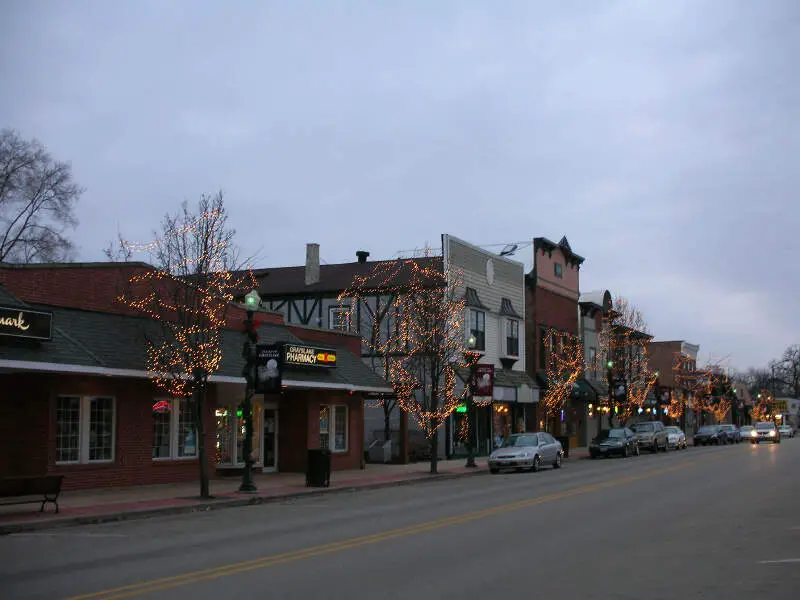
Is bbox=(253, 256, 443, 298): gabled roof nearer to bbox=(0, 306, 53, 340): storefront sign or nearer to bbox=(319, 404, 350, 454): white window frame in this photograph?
bbox=(319, 404, 350, 454): white window frame

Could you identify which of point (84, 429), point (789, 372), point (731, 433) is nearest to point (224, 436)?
point (84, 429)

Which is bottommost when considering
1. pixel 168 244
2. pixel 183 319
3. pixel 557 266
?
pixel 183 319

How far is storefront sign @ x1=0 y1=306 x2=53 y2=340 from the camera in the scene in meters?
19.2

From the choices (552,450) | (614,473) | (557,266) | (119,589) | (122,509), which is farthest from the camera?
(557,266)

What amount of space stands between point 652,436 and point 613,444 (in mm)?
6657

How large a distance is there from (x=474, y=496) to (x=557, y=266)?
34.6m

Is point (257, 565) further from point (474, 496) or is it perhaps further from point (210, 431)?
point (210, 431)

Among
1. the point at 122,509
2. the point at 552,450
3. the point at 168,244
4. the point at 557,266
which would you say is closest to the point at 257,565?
the point at 122,509

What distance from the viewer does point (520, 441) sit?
35344 mm

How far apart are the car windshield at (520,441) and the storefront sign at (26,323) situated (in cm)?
1962

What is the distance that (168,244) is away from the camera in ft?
76.3

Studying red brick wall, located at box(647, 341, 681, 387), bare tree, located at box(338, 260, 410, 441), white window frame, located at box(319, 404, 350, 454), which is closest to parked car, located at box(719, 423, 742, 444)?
red brick wall, located at box(647, 341, 681, 387)

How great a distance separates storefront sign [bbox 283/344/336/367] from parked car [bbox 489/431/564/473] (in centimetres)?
754

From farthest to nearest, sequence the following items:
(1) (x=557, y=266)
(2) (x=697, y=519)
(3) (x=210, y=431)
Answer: (1) (x=557, y=266), (3) (x=210, y=431), (2) (x=697, y=519)
